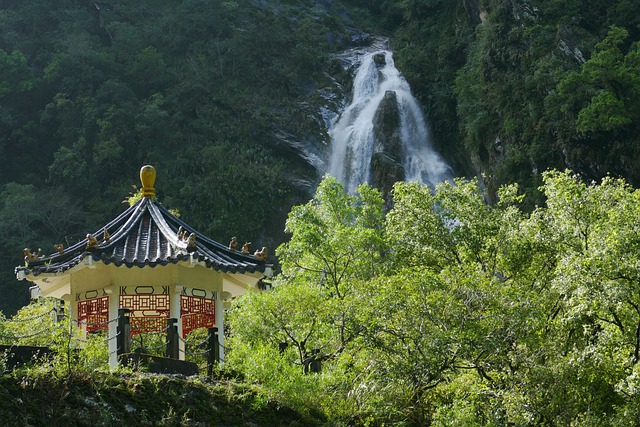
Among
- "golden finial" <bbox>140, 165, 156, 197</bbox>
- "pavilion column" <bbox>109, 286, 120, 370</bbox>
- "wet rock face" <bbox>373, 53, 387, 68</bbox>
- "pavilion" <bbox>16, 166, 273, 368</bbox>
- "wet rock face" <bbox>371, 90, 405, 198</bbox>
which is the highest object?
"wet rock face" <bbox>373, 53, 387, 68</bbox>

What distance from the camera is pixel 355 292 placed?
18.0 m

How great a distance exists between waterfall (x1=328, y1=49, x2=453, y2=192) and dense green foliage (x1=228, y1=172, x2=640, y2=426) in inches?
1181

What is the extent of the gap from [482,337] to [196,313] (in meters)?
4.63

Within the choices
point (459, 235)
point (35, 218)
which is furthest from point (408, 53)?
point (459, 235)

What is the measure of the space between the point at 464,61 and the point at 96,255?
43.1 m

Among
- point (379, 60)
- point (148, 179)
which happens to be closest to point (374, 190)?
point (148, 179)

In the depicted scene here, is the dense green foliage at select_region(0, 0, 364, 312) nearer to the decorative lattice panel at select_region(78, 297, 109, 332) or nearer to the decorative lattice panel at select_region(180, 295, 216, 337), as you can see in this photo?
the decorative lattice panel at select_region(78, 297, 109, 332)

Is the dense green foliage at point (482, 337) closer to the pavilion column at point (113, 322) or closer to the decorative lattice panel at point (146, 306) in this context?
the decorative lattice panel at point (146, 306)

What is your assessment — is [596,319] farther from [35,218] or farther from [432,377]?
[35,218]

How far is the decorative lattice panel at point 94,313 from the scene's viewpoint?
16772 mm

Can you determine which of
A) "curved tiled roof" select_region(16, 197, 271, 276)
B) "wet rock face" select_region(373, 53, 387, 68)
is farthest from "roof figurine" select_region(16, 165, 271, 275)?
"wet rock face" select_region(373, 53, 387, 68)

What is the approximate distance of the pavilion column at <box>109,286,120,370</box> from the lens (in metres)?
15.3

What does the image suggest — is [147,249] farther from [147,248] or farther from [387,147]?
[387,147]

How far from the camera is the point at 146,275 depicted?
16.8 m
